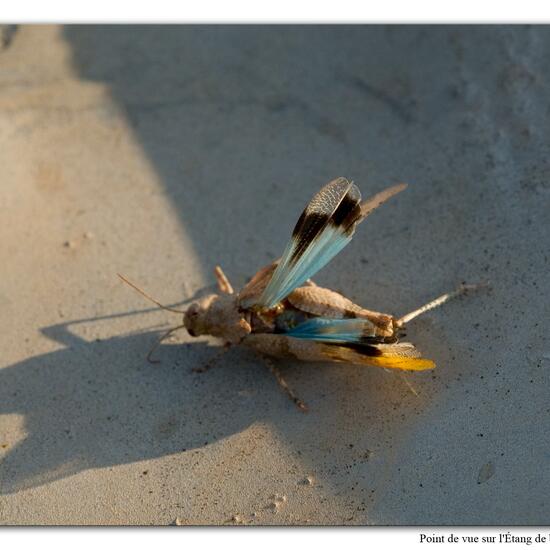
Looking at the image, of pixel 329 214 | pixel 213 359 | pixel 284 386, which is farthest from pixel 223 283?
pixel 329 214

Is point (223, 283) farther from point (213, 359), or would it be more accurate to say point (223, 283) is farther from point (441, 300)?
point (441, 300)

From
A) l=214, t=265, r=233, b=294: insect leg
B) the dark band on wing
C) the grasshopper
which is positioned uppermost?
the dark band on wing

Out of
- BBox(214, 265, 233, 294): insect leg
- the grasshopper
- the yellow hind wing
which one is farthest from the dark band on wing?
BBox(214, 265, 233, 294): insect leg

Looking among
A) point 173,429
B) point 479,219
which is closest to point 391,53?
point 479,219

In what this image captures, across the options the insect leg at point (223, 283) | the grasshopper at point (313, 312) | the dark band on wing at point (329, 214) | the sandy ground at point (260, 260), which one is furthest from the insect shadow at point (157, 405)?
the dark band on wing at point (329, 214)

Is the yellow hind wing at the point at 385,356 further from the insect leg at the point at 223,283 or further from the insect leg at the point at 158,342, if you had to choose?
the insect leg at the point at 158,342

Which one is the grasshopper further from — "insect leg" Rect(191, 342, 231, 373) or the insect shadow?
the insect shadow
